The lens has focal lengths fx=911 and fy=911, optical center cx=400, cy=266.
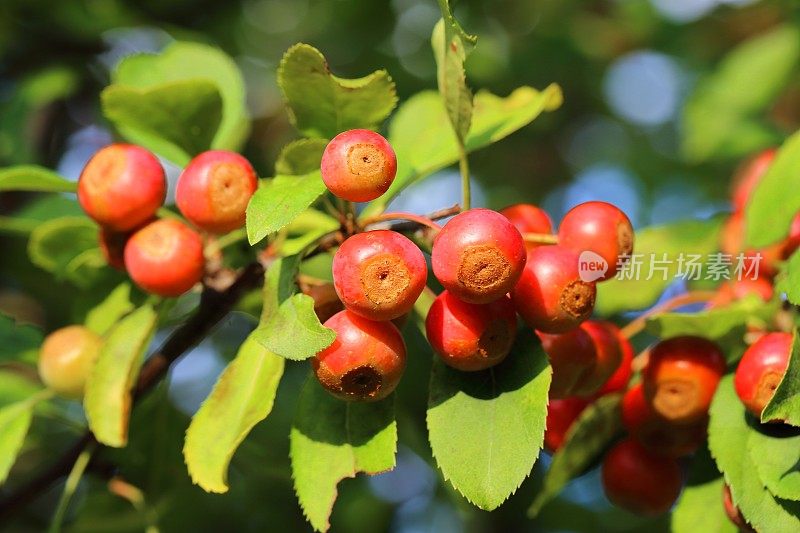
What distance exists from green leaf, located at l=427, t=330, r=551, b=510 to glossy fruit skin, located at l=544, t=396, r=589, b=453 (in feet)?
1.26

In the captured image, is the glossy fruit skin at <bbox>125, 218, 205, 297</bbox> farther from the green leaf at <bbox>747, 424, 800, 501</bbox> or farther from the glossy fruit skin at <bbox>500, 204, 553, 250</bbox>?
the green leaf at <bbox>747, 424, 800, 501</bbox>

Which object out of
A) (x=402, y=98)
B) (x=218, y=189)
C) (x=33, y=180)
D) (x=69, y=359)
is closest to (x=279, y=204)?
(x=218, y=189)

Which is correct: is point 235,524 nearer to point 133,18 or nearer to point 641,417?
point 133,18

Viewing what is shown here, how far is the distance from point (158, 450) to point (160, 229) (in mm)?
836

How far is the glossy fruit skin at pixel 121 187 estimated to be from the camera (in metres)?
1.63

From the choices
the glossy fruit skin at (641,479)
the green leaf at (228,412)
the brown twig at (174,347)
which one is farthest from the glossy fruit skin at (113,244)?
the glossy fruit skin at (641,479)

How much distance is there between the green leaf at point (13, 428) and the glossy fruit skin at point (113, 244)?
419mm

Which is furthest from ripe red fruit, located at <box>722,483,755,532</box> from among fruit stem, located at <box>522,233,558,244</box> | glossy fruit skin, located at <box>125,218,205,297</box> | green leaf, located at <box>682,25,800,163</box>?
green leaf, located at <box>682,25,800,163</box>

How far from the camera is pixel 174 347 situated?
1.76 metres

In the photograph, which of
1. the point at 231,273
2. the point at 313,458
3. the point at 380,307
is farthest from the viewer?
the point at 231,273

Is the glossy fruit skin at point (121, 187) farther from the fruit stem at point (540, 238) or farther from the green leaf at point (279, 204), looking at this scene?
the fruit stem at point (540, 238)

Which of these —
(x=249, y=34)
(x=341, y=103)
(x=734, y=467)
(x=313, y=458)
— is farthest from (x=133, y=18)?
(x=734, y=467)

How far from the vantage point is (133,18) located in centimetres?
328

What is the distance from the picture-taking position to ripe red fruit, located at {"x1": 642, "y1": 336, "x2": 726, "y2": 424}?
1.64 m
